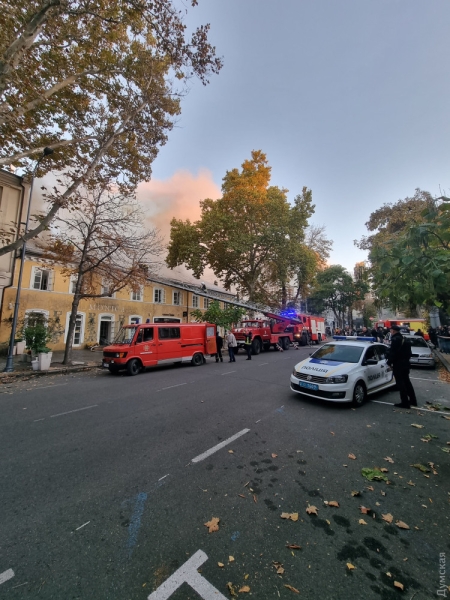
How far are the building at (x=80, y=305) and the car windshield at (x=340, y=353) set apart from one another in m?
11.6

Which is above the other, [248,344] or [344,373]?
[248,344]

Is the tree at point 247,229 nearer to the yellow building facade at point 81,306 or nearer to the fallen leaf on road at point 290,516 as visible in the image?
the yellow building facade at point 81,306

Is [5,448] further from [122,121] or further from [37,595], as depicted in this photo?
[122,121]

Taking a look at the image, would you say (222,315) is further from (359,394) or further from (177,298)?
(359,394)

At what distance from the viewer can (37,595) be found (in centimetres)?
192

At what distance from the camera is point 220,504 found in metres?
2.96

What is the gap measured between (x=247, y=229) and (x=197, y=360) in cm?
1804

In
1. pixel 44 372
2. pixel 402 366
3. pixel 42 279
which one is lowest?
pixel 44 372

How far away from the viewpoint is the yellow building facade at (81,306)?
17.1 meters

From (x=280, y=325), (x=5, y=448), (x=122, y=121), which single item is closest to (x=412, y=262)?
(x=5, y=448)

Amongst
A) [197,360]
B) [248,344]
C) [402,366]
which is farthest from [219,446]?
[248,344]

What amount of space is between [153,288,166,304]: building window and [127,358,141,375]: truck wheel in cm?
1483

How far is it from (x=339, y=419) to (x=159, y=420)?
3.97m

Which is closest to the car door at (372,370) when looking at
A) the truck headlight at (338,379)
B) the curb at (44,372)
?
the truck headlight at (338,379)
